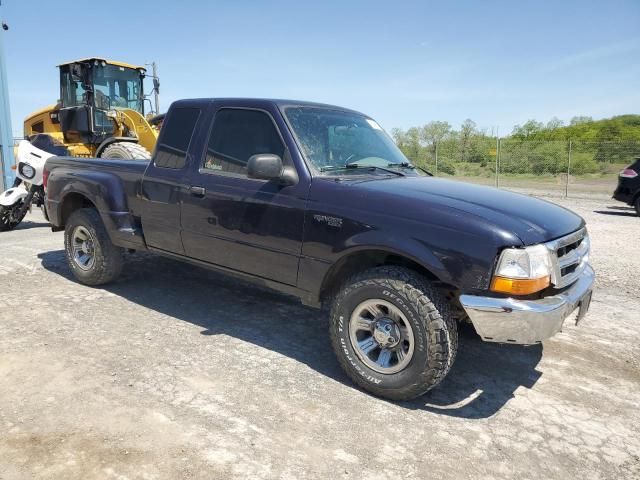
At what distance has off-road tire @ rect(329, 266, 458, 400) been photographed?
10.1 ft

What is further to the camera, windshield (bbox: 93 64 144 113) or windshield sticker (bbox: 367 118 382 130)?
windshield (bbox: 93 64 144 113)

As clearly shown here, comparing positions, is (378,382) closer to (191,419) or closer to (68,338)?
(191,419)

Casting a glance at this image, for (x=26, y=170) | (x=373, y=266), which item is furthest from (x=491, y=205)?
(x=26, y=170)

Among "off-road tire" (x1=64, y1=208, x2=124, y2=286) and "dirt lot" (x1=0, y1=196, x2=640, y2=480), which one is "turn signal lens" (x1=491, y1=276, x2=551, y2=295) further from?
"off-road tire" (x1=64, y1=208, x2=124, y2=286)

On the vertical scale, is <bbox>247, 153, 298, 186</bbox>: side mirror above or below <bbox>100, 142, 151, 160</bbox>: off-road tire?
below

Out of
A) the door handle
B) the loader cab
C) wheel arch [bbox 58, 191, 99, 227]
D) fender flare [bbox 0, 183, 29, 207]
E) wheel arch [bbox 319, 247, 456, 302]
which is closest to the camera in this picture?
wheel arch [bbox 319, 247, 456, 302]

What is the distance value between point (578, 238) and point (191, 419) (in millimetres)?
2825

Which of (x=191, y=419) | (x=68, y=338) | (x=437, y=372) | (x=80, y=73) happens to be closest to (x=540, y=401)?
(x=437, y=372)

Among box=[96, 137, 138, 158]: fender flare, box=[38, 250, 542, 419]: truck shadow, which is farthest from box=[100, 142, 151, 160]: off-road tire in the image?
box=[38, 250, 542, 419]: truck shadow

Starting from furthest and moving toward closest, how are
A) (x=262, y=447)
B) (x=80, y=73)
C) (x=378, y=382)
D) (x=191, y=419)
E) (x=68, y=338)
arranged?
(x=80, y=73) < (x=68, y=338) < (x=378, y=382) < (x=191, y=419) < (x=262, y=447)

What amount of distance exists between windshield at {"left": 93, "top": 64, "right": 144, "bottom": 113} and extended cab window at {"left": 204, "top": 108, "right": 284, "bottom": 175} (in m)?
8.51

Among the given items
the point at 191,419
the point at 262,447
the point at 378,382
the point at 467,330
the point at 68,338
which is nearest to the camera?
the point at 262,447

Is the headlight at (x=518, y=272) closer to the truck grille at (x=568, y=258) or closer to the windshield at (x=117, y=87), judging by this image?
the truck grille at (x=568, y=258)

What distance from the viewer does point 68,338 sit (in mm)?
4070
